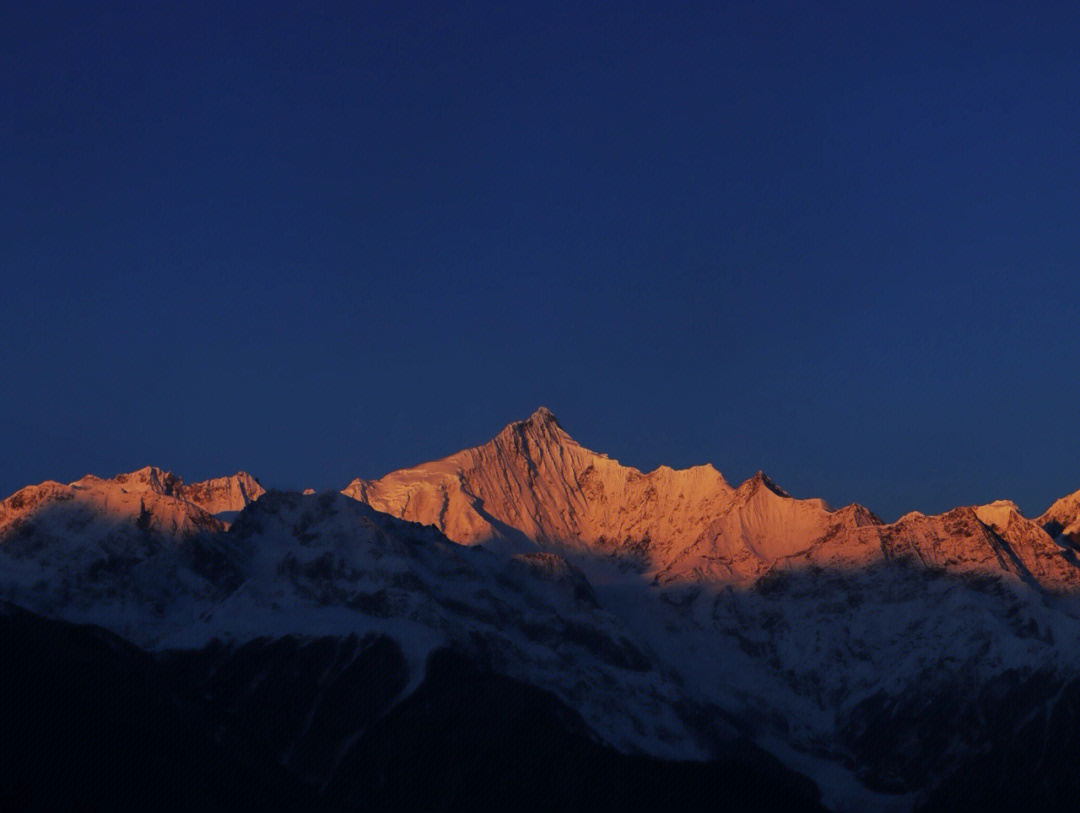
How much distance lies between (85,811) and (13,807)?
6091 millimetres

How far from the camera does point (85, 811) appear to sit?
19962cm

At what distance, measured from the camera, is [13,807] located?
19962 centimetres
